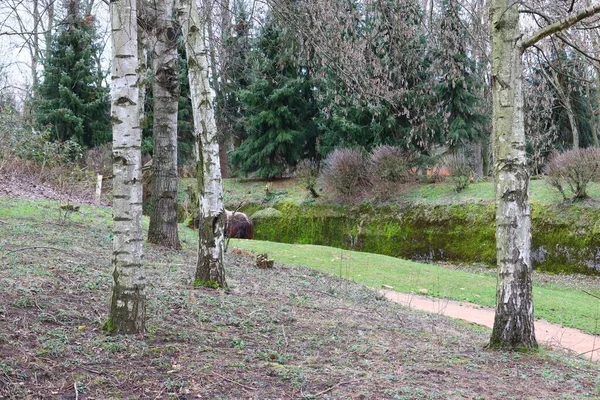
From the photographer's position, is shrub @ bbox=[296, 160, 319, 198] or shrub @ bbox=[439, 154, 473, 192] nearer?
shrub @ bbox=[439, 154, 473, 192]

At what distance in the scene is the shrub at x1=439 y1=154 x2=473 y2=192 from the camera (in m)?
19.4

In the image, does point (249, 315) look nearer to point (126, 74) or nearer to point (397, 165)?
point (126, 74)

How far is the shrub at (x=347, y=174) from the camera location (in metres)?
20.6

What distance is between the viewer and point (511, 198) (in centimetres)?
510

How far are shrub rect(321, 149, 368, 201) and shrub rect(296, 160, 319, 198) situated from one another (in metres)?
1.06

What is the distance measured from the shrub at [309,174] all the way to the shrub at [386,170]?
2538mm

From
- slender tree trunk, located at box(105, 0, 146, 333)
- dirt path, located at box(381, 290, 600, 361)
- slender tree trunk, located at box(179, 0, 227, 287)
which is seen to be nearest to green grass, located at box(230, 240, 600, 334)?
dirt path, located at box(381, 290, 600, 361)

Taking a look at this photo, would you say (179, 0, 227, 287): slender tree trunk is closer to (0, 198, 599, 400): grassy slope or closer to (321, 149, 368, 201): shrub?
(0, 198, 599, 400): grassy slope

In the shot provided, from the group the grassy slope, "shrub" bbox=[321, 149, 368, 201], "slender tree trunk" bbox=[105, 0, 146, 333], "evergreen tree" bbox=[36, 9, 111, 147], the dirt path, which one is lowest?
the dirt path

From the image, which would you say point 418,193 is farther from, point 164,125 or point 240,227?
point 164,125

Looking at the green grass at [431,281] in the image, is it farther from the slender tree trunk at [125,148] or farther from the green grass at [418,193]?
the slender tree trunk at [125,148]

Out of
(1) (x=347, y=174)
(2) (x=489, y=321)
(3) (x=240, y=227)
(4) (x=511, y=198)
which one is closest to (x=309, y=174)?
(1) (x=347, y=174)

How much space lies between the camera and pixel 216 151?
634 cm

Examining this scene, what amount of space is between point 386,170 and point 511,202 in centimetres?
1554
